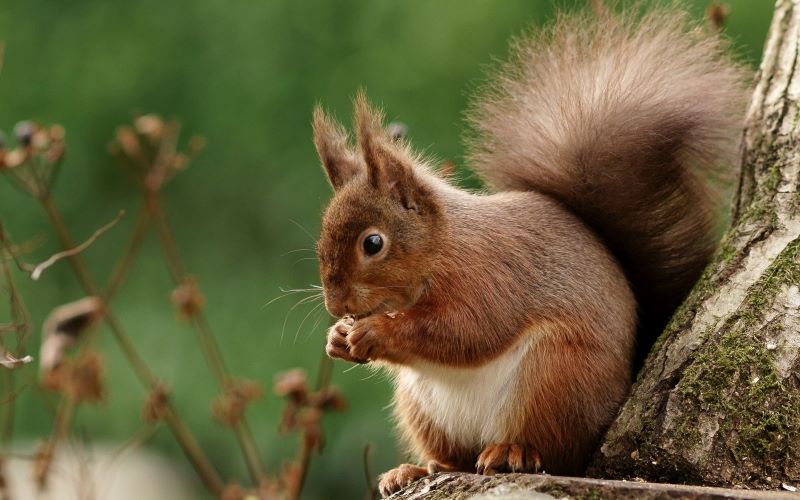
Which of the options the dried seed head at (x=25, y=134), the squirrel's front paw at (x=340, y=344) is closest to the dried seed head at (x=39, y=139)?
the dried seed head at (x=25, y=134)

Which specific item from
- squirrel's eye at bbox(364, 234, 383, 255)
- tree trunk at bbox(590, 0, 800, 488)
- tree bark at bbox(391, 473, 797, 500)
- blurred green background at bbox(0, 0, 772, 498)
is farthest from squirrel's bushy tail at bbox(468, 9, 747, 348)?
blurred green background at bbox(0, 0, 772, 498)

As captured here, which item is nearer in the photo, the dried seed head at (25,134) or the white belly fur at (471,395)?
the white belly fur at (471,395)

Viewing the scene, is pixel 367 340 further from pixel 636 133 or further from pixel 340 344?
pixel 636 133

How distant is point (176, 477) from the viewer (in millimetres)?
3174

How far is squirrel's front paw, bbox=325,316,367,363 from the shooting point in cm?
165

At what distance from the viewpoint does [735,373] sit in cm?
145

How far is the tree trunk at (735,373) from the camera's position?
1.39 m

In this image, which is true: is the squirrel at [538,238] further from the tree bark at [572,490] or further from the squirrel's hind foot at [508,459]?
the tree bark at [572,490]

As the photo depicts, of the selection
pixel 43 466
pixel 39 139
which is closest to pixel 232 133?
pixel 39 139

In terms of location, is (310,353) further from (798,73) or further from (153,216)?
(798,73)

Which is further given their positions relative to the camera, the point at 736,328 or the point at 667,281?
the point at 667,281

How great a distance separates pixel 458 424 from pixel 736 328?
1.57 ft

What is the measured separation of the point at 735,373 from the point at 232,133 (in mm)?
2059

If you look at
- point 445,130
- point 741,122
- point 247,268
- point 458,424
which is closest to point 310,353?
point 247,268
